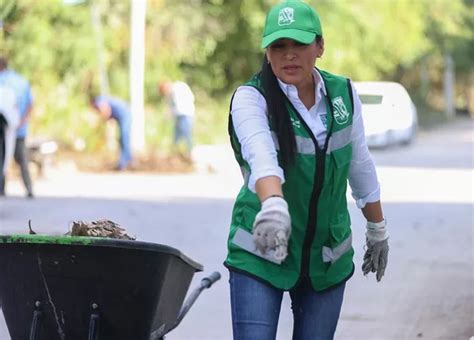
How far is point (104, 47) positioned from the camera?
30.0m

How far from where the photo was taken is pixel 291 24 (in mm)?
3688

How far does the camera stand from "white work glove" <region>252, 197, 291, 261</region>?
3305mm

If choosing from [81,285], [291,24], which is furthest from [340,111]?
[81,285]

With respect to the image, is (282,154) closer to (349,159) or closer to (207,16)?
(349,159)

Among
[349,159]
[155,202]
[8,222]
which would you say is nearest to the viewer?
[349,159]

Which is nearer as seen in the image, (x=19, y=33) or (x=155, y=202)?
(x=155, y=202)

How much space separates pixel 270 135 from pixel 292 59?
0.29 metres

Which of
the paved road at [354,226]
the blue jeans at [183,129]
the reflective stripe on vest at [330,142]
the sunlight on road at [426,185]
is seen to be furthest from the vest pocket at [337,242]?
the blue jeans at [183,129]

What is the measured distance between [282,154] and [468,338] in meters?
3.92

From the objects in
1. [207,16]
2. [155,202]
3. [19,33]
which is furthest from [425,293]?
[207,16]

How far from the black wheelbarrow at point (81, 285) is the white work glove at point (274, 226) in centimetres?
76

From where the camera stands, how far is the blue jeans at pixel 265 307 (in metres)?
3.78

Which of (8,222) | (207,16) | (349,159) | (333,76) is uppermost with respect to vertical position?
(207,16)

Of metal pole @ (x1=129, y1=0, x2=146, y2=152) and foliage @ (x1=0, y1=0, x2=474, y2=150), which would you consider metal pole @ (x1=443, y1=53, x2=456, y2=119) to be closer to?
foliage @ (x1=0, y1=0, x2=474, y2=150)
